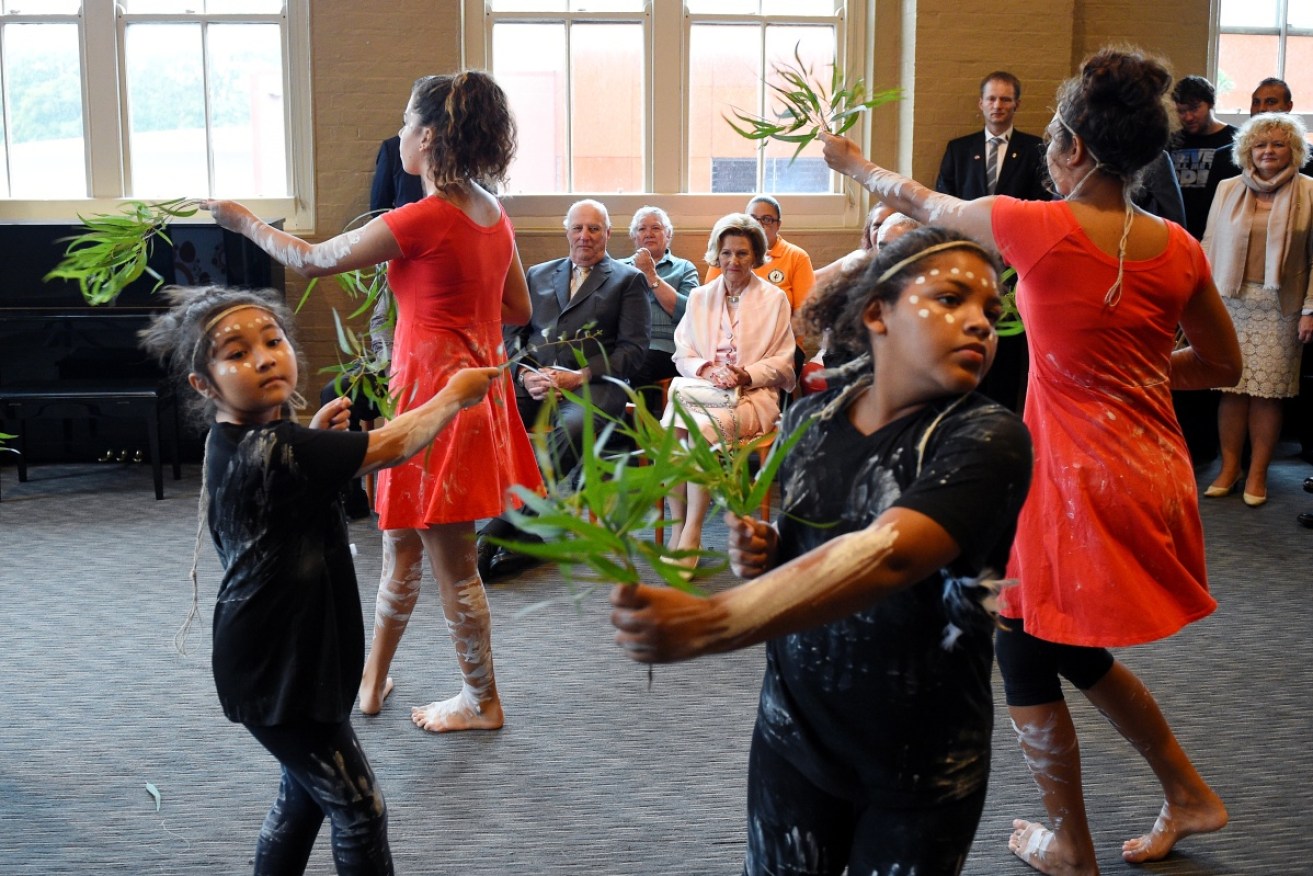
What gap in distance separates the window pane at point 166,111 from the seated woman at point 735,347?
344 cm

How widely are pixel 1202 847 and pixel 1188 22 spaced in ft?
19.9

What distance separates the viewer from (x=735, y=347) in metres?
5.22

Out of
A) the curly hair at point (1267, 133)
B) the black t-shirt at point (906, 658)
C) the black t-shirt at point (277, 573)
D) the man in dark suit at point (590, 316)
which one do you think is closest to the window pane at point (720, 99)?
the man in dark suit at point (590, 316)

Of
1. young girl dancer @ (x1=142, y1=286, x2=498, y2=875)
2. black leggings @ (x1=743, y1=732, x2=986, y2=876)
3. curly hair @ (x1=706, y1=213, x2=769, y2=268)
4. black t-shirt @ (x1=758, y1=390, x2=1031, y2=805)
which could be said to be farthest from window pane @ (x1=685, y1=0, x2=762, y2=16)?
black leggings @ (x1=743, y1=732, x2=986, y2=876)

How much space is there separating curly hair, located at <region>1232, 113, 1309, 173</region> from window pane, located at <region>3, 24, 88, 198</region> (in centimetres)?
586

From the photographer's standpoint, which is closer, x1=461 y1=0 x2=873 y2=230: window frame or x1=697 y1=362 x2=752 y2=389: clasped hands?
x1=697 y1=362 x2=752 y2=389: clasped hands

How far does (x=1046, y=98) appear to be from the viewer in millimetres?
7207

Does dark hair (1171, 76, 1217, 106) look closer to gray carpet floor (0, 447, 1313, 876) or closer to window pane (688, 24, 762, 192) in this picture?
window pane (688, 24, 762, 192)

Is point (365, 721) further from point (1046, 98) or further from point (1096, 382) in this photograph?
point (1046, 98)

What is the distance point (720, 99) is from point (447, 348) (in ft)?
15.5

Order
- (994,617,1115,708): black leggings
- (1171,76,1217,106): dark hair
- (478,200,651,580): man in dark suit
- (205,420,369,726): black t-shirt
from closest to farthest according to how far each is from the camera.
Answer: (205,420,369,726): black t-shirt → (994,617,1115,708): black leggings → (478,200,651,580): man in dark suit → (1171,76,1217,106): dark hair

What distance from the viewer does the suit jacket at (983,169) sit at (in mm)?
6742

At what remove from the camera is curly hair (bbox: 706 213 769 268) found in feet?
17.2

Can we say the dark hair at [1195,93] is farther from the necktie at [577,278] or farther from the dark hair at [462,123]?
the dark hair at [462,123]
